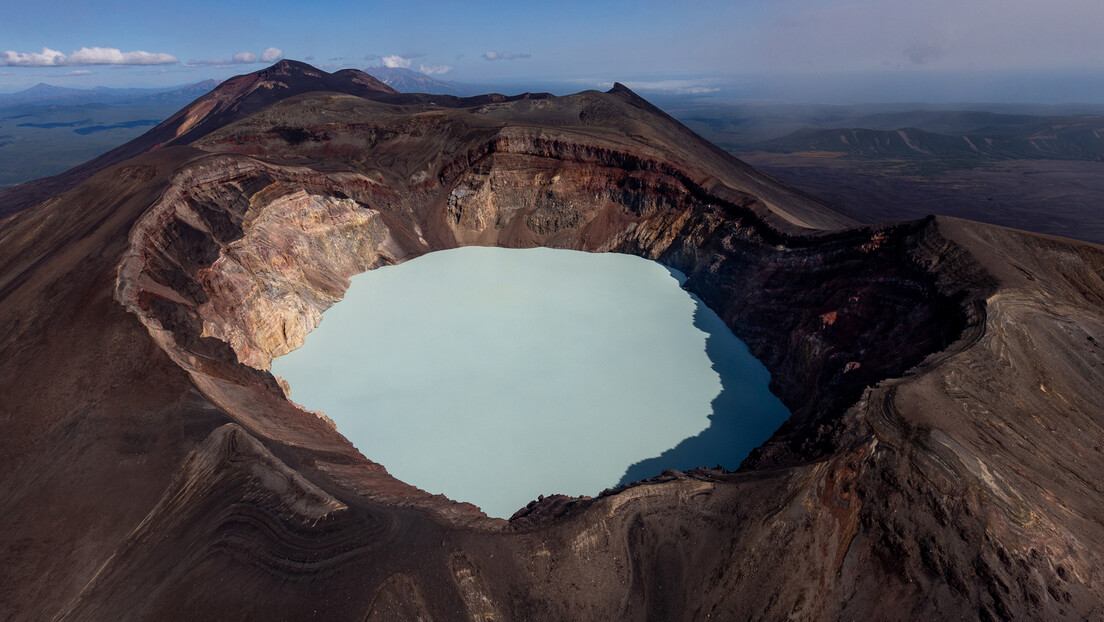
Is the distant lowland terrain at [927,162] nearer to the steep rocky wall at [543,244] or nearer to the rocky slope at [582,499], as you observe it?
the steep rocky wall at [543,244]

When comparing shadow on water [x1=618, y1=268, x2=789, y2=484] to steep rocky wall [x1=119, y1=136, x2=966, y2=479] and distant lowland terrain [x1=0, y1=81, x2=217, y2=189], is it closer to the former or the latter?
steep rocky wall [x1=119, y1=136, x2=966, y2=479]

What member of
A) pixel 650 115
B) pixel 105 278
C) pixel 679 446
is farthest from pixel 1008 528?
pixel 650 115

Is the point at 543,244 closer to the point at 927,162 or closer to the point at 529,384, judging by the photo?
the point at 529,384

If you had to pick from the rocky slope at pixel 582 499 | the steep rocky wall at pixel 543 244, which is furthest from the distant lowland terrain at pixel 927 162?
the rocky slope at pixel 582 499

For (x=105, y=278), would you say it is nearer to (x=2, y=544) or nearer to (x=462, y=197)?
(x=2, y=544)

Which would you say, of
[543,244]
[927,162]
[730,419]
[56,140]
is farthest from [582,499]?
[56,140]
